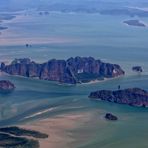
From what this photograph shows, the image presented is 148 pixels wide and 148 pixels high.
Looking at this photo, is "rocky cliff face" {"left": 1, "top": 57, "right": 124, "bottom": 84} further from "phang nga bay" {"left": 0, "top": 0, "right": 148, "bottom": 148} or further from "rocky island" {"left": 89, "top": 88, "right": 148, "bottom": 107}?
"rocky island" {"left": 89, "top": 88, "right": 148, "bottom": 107}

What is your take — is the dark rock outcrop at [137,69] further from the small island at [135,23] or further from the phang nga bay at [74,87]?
the small island at [135,23]

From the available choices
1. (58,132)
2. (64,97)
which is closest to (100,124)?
(58,132)

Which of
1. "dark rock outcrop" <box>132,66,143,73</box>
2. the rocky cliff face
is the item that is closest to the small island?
"dark rock outcrop" <box>132,66,143,73</box>

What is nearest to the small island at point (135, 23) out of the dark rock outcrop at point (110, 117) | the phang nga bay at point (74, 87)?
the phang nga bay at point (74, 87)

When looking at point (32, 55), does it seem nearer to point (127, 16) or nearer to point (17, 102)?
point (17, 102)

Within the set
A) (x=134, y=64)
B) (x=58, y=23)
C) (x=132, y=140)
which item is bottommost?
(x=132, y=140)

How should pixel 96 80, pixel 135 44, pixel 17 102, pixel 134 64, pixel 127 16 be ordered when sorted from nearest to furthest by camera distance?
pixel 17 102 < pixel 96 80 < pixel 134 64 < pixel 135 44 < pixel 127 16
